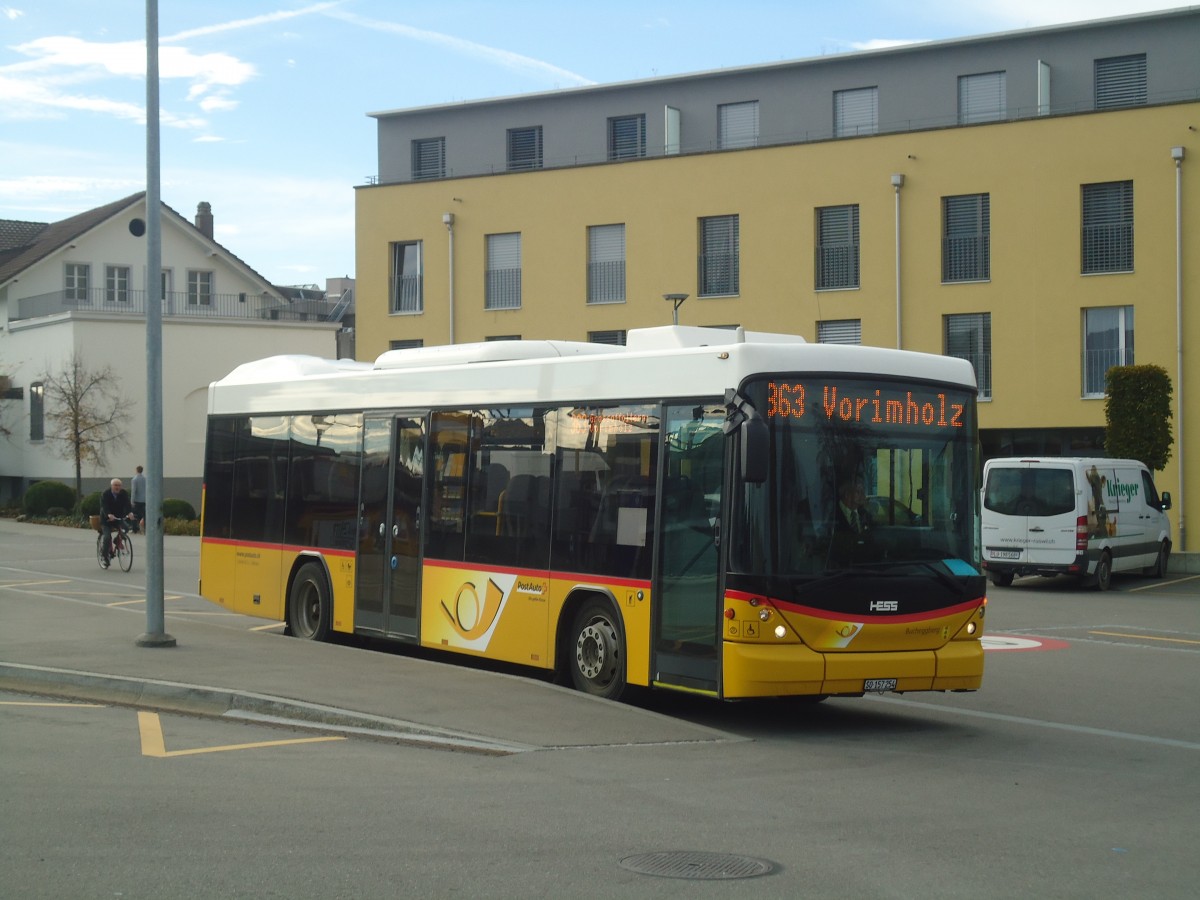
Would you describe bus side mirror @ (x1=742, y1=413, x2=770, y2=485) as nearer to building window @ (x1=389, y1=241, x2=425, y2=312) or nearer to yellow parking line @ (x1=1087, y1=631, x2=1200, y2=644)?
yellow parking line @ (x1=1087, y1=631, x2=1200, y2=644)

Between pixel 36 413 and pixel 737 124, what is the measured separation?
2676cm

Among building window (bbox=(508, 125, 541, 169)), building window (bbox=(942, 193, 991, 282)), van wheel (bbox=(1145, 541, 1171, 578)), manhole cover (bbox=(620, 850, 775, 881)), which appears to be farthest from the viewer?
building window (bbox=(508, 125, 541, 169))

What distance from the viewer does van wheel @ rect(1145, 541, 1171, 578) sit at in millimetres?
Result: 30016

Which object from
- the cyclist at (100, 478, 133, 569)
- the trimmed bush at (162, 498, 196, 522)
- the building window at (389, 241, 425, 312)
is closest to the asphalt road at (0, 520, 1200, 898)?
the cyclist at (100, 478, 133, 569)

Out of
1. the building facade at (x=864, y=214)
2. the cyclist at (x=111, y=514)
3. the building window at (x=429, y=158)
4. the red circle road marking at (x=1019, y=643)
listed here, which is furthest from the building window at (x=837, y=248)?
the red circle road marking at (x=1019, y=643)

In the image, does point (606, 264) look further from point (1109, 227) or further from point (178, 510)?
point (178, 510)

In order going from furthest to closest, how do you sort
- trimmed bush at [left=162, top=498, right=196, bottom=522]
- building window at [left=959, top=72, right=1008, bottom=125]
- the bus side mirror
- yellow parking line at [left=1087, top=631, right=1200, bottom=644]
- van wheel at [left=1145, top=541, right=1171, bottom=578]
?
trimmed bush at [left=162, top=498, right=196, bottom=522]
building window at [left=959, top=72, right=1008, bottom=125]
van wheel at [left=1145, top=541, right=1171, bottom=578]
yellow parking line at [left=1087, top=631, right=1200, bottom=644]
the bus side mirror

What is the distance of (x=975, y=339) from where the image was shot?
3919 centimetres

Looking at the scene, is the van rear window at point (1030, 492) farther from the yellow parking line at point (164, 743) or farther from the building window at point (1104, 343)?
the yellow parking line at point (164, 743)

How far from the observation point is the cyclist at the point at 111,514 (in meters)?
28.5

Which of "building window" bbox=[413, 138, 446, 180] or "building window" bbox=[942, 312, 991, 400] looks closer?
"building window" bbox=[942, 312, 991, 400]

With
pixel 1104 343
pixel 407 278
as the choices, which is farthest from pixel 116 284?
pixel 1104 343

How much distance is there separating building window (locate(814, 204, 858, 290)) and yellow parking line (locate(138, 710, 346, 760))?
104 ft

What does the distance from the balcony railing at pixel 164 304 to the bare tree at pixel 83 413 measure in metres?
2.72
